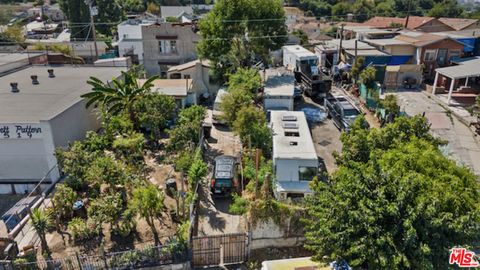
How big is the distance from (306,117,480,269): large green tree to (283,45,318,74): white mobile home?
22685mm

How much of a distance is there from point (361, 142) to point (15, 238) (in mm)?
15729

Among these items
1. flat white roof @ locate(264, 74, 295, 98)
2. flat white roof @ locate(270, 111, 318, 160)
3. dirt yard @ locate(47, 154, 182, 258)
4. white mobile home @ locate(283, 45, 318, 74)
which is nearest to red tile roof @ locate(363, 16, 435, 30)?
white mobile home @ locate(283, 45, 318, 74)

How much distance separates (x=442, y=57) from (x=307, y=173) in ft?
93.3

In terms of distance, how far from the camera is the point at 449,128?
82.8 feet

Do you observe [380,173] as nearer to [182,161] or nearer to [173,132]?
[182,161]

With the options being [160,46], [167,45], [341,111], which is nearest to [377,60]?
[341,111]

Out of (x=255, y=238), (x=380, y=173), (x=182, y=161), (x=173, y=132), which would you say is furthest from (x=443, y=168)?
(x=173, y=132)

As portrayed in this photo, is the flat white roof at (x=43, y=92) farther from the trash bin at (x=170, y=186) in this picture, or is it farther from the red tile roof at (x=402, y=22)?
the red tile roof at (x=402, y=22)

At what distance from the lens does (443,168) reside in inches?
468

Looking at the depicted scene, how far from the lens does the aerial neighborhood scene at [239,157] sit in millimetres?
10523

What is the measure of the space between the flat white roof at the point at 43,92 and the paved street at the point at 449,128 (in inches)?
953

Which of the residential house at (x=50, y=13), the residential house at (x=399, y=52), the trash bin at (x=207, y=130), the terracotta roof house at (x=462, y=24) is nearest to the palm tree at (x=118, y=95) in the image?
the trash bin at (x=207, y=130)

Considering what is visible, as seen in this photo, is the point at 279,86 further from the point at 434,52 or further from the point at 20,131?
the point at 434,52

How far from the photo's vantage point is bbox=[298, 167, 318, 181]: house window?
16688mm
